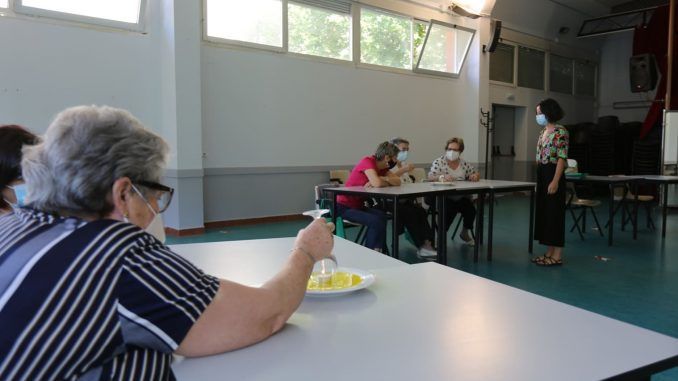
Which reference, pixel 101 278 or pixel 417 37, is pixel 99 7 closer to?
pixel 417 37

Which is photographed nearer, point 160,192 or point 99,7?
point 160,192

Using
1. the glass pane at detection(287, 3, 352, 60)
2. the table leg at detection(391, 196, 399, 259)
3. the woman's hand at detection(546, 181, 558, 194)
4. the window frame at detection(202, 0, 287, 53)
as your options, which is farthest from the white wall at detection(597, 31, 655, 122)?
the table leg at detection(391, 196, 399, 259)

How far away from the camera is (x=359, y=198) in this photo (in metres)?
4.22

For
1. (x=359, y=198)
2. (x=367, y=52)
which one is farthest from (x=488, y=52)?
(x=359, y=198)

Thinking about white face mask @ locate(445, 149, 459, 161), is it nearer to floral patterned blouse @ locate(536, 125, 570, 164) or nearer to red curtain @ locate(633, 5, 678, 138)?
floral patterned blouse @ locate(536, 125, 570, 164)

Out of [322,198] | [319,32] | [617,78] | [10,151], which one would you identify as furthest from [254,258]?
[617,78]

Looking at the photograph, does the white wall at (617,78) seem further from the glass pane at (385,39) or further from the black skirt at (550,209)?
the black skirt at (550,209)

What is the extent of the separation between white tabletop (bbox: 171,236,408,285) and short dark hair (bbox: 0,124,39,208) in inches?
24.3

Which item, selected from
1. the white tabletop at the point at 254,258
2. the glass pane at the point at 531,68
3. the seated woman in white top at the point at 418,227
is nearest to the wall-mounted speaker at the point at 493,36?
the glass pane at the point at 531,68

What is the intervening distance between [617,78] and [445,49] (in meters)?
5.83

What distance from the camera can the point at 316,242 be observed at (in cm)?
117

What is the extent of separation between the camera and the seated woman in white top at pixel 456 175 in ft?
16.8

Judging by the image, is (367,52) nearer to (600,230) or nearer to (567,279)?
(600,230)

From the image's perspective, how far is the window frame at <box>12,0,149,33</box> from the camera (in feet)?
15.3
